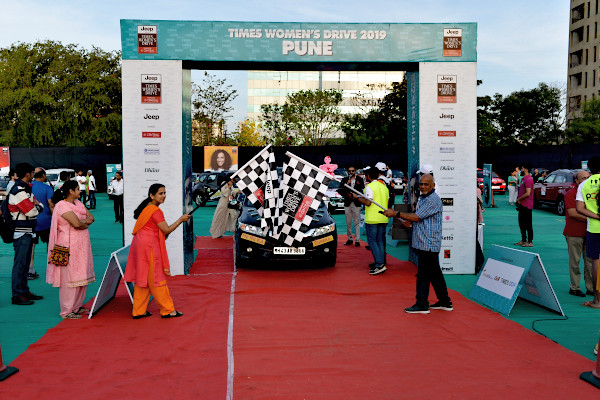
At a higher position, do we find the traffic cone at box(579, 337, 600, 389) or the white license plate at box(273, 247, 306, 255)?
the white license plate at box(273, 247, 306, 255)

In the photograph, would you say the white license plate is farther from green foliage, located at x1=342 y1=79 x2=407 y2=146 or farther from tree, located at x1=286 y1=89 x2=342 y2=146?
tree, located at x1=286 y1=89 x2=342 y2=146

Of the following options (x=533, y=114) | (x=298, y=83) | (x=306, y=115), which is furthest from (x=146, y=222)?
(x=298, y=83)

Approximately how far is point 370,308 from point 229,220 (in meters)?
8.30

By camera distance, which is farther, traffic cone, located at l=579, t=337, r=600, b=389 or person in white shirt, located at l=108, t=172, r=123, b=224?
person in white shirt, located at l=108, t=172, r=123, b=224

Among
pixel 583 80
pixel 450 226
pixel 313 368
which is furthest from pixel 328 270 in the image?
pixel 583 80

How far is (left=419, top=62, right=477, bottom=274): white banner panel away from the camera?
9.55 meters

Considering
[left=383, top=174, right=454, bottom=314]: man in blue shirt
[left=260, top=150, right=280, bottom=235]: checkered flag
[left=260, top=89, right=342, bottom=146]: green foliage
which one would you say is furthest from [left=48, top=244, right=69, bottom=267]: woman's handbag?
[left=260, top=89, right=342, bottom=146]: green foliage

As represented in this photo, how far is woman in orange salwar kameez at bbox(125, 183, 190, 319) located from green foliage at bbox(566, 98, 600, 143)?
40926 mm

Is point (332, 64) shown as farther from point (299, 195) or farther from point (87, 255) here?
point (87, 255)

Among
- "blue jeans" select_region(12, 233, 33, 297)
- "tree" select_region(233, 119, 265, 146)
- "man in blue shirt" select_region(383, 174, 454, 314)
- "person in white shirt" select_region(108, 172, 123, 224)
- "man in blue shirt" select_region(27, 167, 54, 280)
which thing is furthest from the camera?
"tree" select_region(233, 119, 265, 146)

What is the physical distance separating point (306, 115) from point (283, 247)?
40.1 meters

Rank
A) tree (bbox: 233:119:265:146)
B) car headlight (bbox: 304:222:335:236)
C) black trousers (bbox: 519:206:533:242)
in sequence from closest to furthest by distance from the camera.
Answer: car headlight (bbox: 304:222:335:236) → black trousers (bbox: 519:206:533:242) → tree (bbox: 233:119:265:146)

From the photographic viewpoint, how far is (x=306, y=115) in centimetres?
4869

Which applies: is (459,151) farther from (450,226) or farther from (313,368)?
(313,368)
